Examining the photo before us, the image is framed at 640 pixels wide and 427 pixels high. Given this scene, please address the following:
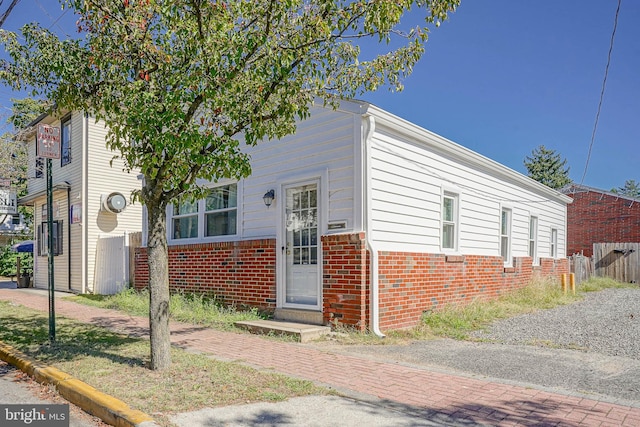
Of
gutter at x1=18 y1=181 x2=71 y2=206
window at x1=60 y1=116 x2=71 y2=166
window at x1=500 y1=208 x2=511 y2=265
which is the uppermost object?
window at x1=60 y1=116 x2=71 y2=166

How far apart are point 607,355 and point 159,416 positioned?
223 inches

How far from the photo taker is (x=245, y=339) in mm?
7656

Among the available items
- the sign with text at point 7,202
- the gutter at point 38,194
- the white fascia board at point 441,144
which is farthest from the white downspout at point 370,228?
the sign with text at point 7,202

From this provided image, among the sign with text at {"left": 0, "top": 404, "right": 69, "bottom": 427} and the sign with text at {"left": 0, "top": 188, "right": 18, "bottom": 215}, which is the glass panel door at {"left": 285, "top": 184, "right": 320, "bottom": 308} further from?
the sign with text at {"left": 0, "top": 188, "right": 18, "bottom": 215}

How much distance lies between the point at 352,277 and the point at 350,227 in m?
0.81

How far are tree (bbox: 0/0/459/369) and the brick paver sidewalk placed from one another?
1506 millimetres

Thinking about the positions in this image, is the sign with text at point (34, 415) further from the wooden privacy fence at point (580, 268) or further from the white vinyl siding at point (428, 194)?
the wooden privacy fence at point (580, 268)

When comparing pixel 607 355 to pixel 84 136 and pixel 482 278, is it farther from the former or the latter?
pixel 84 136

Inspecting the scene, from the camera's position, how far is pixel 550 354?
6.64 m

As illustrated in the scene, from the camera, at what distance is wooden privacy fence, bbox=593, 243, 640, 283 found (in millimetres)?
20203

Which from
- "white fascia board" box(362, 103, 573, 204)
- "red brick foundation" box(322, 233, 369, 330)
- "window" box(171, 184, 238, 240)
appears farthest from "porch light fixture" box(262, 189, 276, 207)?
"white fascia board" box(362, 103, 573, 204)

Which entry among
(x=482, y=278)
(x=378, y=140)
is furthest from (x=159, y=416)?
(x=482, y=278)

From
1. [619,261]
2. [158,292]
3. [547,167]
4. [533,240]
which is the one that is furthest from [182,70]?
[547,167]

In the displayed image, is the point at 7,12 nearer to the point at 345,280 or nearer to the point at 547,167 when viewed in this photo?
the point at 345,280
